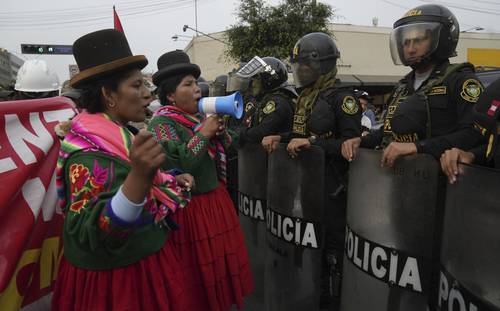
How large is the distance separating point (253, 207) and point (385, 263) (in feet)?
4.91

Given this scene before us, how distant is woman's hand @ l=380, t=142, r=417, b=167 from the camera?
175cm

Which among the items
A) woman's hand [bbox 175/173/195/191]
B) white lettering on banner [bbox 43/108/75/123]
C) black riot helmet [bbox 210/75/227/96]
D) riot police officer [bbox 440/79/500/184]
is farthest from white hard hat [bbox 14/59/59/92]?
black riot helmet [bbox 210/75/227/96]

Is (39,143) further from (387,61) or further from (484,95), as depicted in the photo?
(387,61)

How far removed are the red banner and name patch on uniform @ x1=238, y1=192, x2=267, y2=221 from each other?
1.47m

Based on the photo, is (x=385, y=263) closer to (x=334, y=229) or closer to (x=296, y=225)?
(x=296, y=225)

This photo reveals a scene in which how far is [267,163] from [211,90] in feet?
13.1

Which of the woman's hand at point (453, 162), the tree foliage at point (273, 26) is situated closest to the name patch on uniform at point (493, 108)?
the woman's hand at point (453, 162)

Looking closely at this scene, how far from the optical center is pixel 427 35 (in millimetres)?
2406

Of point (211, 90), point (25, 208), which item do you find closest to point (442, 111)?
point (25, 208)

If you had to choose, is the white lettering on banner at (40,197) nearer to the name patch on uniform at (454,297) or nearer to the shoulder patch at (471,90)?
the name patch on uniform at (454,297)

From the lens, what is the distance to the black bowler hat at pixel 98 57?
5.39 ft

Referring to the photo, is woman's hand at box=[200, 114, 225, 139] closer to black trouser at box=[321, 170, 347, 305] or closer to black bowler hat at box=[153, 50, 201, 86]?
black bowler hat at box=[153, 50, 201, 86]

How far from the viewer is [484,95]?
1.60 meters

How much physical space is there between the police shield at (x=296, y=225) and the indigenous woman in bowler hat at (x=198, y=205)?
0.27 m
